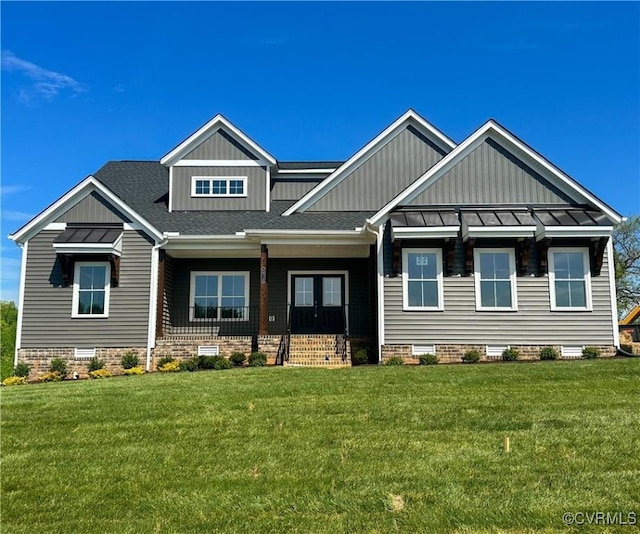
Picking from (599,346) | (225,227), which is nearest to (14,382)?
(225,227)

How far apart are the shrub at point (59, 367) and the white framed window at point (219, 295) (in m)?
3.89

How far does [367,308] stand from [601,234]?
683 centimetres

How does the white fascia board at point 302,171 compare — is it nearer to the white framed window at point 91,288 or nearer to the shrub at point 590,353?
the white framed window at point 91,288

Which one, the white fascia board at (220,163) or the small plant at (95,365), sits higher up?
the white fascia board at (220,163)

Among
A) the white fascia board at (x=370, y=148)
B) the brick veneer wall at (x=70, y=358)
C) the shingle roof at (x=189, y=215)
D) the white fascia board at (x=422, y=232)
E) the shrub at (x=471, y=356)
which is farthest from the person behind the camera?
the white fascia board at (x=370, y=148)

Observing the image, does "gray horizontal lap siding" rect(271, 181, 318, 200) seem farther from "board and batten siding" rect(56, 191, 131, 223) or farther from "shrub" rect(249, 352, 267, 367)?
"shrub" rect(249, 352, 267, 367)

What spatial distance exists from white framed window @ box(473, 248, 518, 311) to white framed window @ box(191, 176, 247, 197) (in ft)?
26.6

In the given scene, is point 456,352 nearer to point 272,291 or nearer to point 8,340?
point 272,291

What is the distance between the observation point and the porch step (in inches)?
560

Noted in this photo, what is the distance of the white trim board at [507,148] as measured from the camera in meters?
14.4

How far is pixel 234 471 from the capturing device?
4918 mm

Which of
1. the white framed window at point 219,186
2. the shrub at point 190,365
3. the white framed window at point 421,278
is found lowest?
the shrub at point 190,365

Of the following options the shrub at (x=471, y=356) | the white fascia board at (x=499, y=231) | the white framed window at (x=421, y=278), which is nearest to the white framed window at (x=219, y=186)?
the white framed window at (x=421, y=278)

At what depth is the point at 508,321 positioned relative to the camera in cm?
1394
